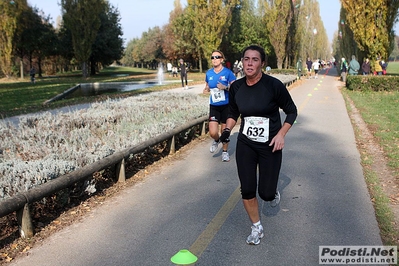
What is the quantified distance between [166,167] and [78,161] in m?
2.03

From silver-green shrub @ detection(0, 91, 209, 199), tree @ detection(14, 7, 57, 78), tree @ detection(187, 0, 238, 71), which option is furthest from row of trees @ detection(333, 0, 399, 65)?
tree @ detection(14, 7, 57, 78)

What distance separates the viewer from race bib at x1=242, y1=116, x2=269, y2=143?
152 inches

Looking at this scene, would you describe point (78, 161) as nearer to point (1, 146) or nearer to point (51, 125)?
point (1, 146)

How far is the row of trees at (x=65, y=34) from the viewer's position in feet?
143

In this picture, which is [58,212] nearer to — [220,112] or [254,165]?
[254,165]

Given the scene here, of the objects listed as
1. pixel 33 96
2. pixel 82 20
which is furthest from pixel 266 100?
pixel 82 20

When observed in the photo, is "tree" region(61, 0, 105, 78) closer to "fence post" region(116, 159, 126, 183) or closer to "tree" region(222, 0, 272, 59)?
"tree" region(222, 0, 272, 59)

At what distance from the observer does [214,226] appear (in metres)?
4.46

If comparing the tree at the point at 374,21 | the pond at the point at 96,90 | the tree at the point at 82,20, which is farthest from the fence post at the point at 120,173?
the tree at the point at 82,20

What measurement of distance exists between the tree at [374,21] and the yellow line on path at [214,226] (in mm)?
24907

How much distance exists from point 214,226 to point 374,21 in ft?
86.7

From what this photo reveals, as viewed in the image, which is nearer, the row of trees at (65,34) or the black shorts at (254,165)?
the black shorts at (254,165)

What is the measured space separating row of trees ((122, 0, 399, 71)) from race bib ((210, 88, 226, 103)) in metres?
22.8

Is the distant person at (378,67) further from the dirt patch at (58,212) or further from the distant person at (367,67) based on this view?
the dirt patch at (58,212)
